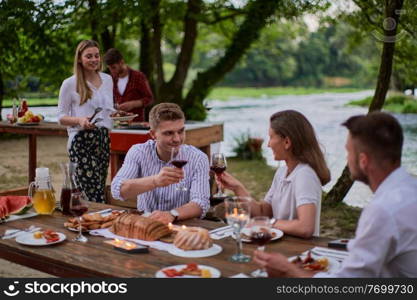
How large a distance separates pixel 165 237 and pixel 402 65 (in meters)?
5.74

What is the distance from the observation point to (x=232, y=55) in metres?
10.6

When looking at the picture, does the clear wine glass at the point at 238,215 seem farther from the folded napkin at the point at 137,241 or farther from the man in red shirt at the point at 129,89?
the man in red shirt at the point at 129,89

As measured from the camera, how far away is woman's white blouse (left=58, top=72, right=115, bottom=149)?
4.63 metres

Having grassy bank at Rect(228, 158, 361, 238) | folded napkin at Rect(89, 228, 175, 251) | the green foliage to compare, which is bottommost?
grassy bank at Rect(228, 158, 361, 238)

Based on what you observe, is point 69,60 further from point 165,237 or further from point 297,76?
point 297,76

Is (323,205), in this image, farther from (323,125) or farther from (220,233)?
(323,125)

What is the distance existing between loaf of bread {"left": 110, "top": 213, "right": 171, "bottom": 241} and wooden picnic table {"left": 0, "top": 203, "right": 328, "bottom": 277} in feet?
0.32

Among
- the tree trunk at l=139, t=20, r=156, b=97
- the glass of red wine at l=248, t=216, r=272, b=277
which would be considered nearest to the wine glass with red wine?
the glass of red wine at l=248, t=216, r=272, b=277

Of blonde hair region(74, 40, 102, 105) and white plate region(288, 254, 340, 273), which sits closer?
white plate region(288, 254, 340, 273)

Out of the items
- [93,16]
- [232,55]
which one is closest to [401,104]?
[232,55]

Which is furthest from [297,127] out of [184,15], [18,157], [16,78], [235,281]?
[16,78]

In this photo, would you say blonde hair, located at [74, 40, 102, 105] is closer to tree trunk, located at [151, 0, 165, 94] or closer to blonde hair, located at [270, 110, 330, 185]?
blonde hair, located at [270, 110, 330, 185]

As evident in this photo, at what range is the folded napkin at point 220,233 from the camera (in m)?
2.41

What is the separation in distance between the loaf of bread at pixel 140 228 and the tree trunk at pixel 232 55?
24.6 feet
